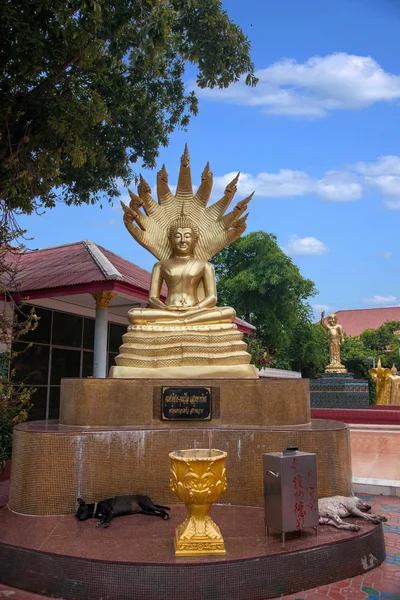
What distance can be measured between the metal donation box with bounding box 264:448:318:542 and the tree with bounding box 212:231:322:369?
20861mm

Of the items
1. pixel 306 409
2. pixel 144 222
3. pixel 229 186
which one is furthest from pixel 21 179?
pixel 306 409

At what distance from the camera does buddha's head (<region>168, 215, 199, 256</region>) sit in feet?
25.5

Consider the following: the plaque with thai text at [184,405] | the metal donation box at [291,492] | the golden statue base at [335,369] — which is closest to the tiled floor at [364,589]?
the metal donation box at [291,492]

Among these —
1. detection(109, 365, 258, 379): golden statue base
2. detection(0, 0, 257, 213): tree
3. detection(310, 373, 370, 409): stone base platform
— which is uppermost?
detection(0, 0, 257, 213): tree

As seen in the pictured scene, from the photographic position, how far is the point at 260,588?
12.2 ft

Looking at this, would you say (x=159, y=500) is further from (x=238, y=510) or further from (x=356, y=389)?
(x=356, y=389)

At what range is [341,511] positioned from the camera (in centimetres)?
481

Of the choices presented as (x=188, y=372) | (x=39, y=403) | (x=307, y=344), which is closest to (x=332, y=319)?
(x=307, y=344)

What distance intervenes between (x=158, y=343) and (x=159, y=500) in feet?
6.71

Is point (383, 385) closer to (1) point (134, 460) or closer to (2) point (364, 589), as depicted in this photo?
(1) point (134, 460)

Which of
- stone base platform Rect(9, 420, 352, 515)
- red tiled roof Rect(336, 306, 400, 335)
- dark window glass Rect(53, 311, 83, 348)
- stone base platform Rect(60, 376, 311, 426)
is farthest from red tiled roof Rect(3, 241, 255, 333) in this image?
red tiled roof Rect(336, 306, 400, 335)

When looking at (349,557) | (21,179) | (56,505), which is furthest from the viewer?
(21,179)

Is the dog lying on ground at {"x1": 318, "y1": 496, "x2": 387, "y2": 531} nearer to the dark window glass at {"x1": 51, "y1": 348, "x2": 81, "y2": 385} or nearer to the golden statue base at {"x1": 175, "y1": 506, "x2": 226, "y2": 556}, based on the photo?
the golden statue base at {"x1": 175, "y1": 506, "x2": 226, "y2": 556}

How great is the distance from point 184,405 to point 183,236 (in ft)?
9.23
